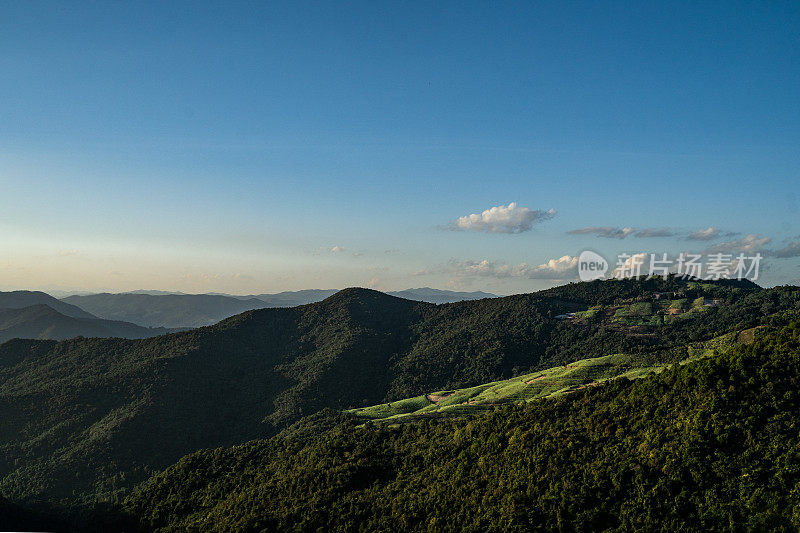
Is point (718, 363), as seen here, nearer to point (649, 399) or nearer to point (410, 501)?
point (649, 399)

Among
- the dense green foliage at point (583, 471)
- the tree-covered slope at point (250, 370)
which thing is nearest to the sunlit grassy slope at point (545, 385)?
the tree-covered slope at point (250, 370)

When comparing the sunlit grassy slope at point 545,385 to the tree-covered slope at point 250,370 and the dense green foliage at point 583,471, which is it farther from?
the dense green foliage at point 583,471

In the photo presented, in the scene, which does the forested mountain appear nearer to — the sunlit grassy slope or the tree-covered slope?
the tree-covered slope

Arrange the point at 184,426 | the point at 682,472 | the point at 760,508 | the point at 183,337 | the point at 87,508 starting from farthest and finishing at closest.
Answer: the point at 183,337
the point at 184,426
the point at 87,508
the point at 682,472
the point at 760,508

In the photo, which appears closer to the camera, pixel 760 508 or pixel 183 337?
pixel 760 508

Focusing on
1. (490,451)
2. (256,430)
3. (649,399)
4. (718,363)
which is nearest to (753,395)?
(718,363)

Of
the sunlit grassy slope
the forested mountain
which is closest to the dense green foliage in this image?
the sunlit grassy slope

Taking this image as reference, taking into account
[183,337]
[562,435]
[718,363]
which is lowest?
[183,337]
